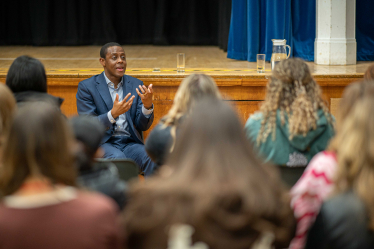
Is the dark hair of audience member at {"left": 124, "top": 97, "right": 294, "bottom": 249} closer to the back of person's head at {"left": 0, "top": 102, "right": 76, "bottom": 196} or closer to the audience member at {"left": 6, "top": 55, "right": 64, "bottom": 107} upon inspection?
the back of person's head at {"left": 0, "top": 102, "right": 76, "bottom": 196}

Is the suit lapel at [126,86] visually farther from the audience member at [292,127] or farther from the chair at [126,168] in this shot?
the audience member at [292,127]

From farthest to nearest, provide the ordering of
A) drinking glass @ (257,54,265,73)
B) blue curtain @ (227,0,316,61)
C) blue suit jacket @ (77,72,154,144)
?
blue curtain @ (227,0,316,61)
drinking glass @ (257,54,265,73)
blue suit jacket @ (77,72,154,144)

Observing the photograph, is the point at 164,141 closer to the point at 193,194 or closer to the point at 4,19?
the point at 193,194

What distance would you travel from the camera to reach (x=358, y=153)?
1.02 meters

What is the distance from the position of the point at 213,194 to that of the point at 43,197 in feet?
1.26

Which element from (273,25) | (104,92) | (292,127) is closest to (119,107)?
(104,92)

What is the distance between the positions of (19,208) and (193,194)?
1.27ft

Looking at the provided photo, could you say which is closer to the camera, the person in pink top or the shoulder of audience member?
the shoulder of audience member

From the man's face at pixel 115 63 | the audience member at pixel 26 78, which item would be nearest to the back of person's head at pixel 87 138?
the audience member at pixel 26 78

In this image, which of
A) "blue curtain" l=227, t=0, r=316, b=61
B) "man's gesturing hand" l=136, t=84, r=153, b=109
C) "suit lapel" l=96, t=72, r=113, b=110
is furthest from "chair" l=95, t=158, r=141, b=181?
"blue curtain" l=227, t=0, r=316, b=61

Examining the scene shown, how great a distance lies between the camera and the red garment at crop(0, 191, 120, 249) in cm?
92

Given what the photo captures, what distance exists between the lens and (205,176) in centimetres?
91

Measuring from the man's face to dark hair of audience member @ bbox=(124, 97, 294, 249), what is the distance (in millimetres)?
2026

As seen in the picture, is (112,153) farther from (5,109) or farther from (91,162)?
(91,162)
